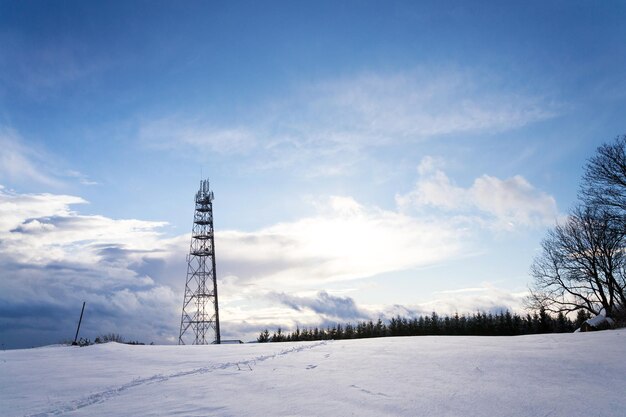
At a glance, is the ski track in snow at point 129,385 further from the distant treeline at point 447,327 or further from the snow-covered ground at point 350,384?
the distant treeline at point 447,327

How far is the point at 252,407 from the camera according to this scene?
5742 millimetres

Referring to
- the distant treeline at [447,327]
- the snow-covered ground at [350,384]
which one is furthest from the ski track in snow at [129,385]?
the distant treeline at [447,327]

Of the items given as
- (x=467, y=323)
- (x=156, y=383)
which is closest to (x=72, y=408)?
(x=156, y=383)

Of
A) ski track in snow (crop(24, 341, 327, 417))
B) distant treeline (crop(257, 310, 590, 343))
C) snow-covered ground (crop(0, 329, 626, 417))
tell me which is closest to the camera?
snow-covered ground (crop(0, 329, 626, 417))

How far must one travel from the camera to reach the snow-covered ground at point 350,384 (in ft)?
18.4

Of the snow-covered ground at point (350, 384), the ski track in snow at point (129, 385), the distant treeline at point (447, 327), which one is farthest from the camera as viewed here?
the distant treeline at point (447, 327)

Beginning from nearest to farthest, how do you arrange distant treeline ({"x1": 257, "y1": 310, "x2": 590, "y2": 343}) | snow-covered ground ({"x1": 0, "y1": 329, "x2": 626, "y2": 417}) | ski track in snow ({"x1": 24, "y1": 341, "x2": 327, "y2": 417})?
snow-covered ground ({"x1": 0, "y1": 329, "x2": 626, "y2": 417})
ski track in snow ({"x1": 24, "y1": 341, "x2": 327, "y2": 417})
distant treeline ({"x1": 257, "y1": 310, "x2": 590, "y2": 343})

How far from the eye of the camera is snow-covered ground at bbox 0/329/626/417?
18.4 ft

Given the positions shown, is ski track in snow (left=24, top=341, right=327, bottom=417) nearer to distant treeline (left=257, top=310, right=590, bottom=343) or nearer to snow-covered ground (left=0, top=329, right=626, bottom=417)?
snow-covered ground (left=0, top=329, right=626, bottom=417)

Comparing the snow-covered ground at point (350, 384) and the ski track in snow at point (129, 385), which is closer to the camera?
the snow-covered ground at point (350, 384)

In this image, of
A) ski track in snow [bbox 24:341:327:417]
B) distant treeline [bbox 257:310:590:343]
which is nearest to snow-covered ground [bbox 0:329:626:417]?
ski track in snow [bbox 24:341:327:417]

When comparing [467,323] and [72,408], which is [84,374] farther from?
[467,323]

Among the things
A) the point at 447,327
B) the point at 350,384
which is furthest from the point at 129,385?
the point at 447,327

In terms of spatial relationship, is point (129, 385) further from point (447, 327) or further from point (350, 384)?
point (447, 327)
